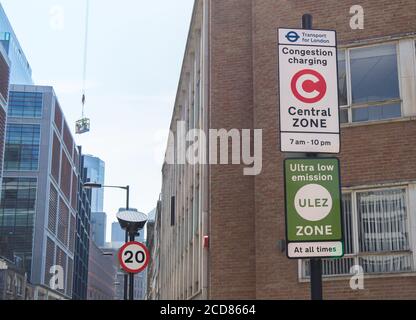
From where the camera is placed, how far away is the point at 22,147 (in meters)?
90.1

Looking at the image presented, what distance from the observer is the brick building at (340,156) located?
49.2 feet

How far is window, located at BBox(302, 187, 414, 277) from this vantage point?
14820 mm

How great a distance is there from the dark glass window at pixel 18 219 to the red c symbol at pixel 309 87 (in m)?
80.7

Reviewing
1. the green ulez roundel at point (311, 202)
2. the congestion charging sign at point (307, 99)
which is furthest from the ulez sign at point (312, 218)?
the congestion charging sign at point (307, 99)

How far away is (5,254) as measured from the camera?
8550cm

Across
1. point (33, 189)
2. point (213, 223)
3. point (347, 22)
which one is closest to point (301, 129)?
point (347, 22)

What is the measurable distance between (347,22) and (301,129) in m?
10.3

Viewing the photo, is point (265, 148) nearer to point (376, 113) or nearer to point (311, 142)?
point (376, 113)

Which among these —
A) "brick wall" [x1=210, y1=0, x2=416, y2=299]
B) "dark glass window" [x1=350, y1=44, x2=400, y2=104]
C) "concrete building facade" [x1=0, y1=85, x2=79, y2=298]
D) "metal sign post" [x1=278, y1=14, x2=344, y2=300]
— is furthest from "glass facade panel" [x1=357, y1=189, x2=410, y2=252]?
"concrete building facade" [x1=0, y1=85, x2=79, y2=298]

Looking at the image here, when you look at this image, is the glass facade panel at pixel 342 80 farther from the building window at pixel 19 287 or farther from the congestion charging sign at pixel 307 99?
the building window at pixel 19 287

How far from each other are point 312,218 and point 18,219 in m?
84.7

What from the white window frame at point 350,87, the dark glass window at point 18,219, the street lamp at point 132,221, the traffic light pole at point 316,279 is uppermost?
the dark glass window at point 18,219

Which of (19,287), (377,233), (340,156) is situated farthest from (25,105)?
(377,233)

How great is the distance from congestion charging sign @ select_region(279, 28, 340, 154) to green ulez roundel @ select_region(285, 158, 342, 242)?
27 centimetres
